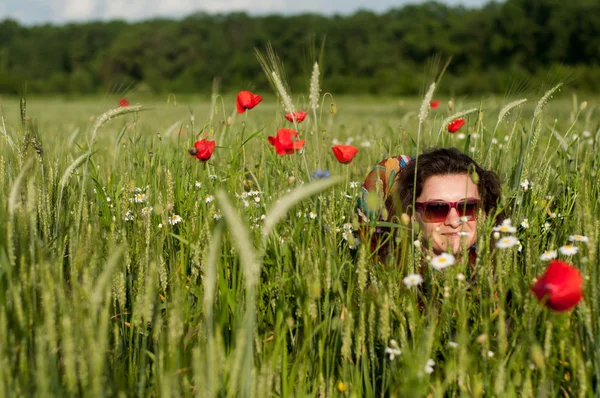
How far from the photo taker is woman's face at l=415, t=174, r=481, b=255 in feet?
7.49

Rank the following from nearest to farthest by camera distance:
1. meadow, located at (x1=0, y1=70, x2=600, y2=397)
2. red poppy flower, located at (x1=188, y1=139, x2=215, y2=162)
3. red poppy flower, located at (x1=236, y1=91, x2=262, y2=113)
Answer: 1. meadow, located at (x1=0, y1=70, x2=600, y2=397)
2. red poppy flower, located at (x1=188, y1=139, x2=215, y2=162)
3. red poppy flower, located at (x1=236, y1=91, x2=262, y2=113)

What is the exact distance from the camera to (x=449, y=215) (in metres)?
2.32

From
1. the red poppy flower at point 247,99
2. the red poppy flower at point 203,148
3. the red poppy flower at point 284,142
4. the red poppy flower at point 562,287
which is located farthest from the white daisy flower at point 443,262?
the red poppy flower at point 247,99

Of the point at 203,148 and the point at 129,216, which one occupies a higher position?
the point at 203,148

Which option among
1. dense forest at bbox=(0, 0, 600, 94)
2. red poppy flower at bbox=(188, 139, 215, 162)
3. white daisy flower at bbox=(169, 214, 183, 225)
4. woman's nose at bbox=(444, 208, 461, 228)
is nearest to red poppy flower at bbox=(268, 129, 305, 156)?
red poppy flower at bbox=(188, 139, 215, 162)

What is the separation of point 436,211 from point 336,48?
5102 cm

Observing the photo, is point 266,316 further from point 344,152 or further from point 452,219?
point 452,219

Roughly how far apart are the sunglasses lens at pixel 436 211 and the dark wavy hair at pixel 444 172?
0.27 feet

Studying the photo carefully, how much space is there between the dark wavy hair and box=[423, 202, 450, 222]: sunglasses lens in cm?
8

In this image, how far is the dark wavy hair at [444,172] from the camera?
2.50 metres

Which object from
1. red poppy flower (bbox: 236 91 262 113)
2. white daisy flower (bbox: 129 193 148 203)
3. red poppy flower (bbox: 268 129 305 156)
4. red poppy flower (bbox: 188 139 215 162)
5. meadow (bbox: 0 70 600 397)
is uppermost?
red poppy flower (bbox: 236 91 262 113)

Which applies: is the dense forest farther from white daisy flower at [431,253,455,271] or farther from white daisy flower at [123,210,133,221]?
white daisy flower at [431,253,455,271]

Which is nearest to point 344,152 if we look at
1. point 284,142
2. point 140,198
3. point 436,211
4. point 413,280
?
point 284,142

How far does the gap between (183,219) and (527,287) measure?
128cm
